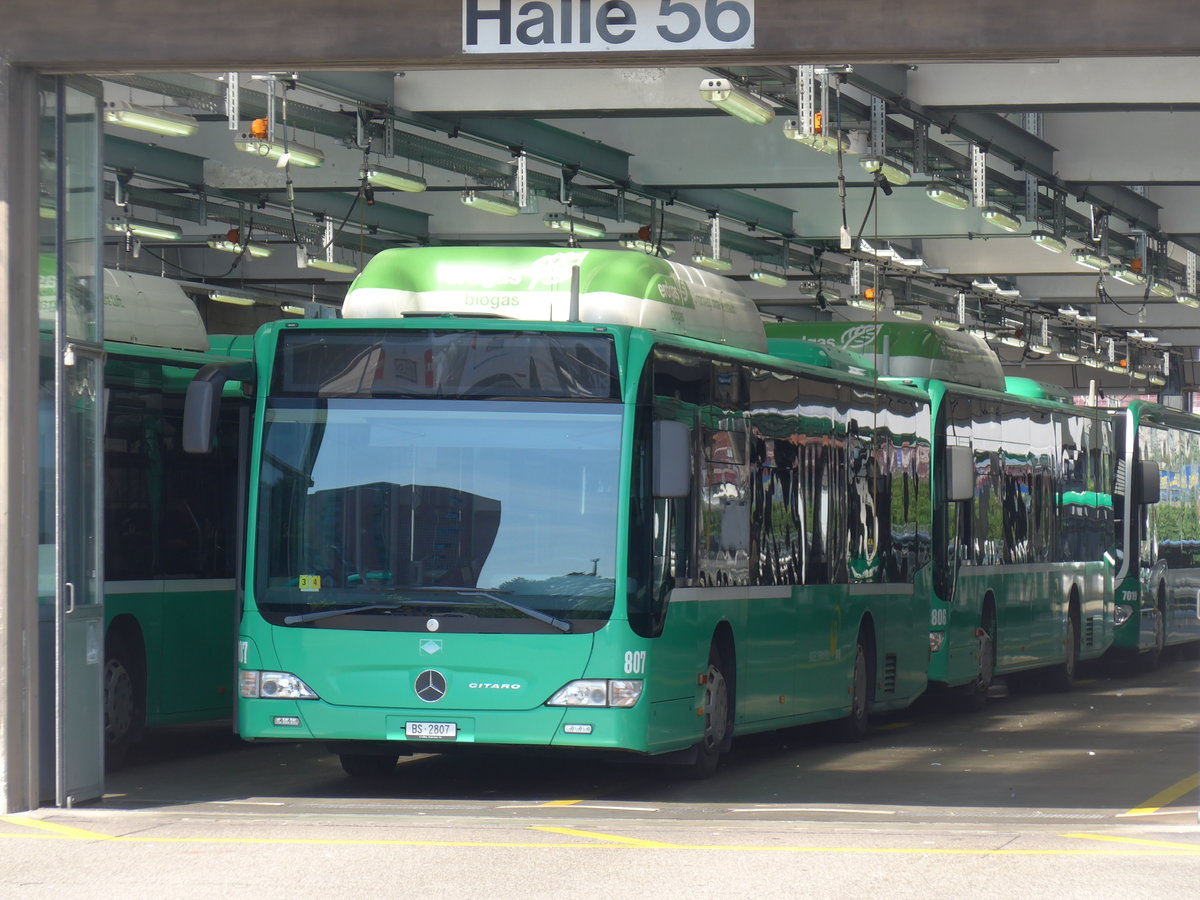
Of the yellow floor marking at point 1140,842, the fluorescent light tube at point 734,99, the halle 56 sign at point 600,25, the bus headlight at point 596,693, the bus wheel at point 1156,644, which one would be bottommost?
the bus wheel at point 1156,644

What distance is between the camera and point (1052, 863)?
9.14 metres

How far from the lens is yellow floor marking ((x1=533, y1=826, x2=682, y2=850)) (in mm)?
9703

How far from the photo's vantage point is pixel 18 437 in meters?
10.4

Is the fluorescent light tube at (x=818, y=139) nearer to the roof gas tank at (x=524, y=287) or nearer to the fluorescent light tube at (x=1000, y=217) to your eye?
the roof gas tank at (x=524, y=287)

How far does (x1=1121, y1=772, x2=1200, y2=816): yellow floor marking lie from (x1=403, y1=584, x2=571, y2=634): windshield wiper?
10.9ft

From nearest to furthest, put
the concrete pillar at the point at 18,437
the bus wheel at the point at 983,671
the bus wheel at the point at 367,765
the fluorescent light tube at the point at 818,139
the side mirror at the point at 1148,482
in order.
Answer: the concrete pillar at the point at 18,437
the bus wheel at the point at 367,765
the fluorescent light tube at the point at 818,139
the bus wheel at the point at 983,671
the side mirror at the point at 1148,482

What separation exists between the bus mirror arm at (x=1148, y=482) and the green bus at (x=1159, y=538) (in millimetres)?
13

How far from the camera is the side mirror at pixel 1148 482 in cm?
2581

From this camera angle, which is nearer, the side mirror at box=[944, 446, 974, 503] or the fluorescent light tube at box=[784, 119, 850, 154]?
the fluorescent light tube at box=[784, 119, 850, 154]

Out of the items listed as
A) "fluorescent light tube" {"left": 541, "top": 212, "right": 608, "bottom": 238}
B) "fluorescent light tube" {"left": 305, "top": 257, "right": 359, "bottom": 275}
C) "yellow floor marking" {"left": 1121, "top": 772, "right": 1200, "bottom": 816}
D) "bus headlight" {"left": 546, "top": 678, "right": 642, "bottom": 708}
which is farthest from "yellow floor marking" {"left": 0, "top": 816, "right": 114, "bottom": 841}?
"fluorescent light tube" {"left": 305, "top": 257, "right": 359, "bottom": 275}

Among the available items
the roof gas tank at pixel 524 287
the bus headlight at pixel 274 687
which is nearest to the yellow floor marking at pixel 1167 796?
the roof gas tank at pixel 524 287

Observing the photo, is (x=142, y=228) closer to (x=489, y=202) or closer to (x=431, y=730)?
(x=489, y=202)

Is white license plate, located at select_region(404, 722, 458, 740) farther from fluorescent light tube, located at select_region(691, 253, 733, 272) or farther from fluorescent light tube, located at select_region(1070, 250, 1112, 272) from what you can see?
fluorescent light tube, located at select_region(1070, 250, 1112, 272)

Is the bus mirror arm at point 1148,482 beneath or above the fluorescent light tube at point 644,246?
beneath
